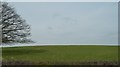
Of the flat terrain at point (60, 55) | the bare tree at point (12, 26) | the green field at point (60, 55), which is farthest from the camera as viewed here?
the bare tree at point (12, 26)

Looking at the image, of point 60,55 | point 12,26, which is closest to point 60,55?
point 60,55

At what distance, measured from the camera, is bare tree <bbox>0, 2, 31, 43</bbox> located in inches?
1016

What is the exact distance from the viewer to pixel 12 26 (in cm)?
2673

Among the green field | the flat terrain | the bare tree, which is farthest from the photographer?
the bare tree

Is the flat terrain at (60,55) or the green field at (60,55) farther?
the green field at (60,55)

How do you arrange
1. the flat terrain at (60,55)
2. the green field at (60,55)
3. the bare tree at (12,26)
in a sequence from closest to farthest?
the flat terrain at (60,55) → the green field at (60,55) → the bare tree at (12,26)

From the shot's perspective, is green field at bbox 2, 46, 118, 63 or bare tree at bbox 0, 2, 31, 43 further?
bare tree at bbox 0, 2, 31, 43

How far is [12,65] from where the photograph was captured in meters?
12.7

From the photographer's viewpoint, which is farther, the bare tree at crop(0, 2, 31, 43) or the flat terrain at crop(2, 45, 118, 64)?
the bare tree at crop(0, 2, 31, 43)

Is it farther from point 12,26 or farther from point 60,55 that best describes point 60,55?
point 12,26

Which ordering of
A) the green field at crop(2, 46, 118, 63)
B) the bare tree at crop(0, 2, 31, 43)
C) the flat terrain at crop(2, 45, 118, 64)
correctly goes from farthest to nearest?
the bare tree at crop(0, 2, 31, 43) < the green field at crop(2, 46, 118, 63) < the flat terrain at crop(2, 45, 118, 64)

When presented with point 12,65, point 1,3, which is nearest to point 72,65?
point 12,65

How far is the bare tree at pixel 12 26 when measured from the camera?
84.6 ft

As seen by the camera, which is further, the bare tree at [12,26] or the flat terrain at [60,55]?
the bare tree at [12,26]
